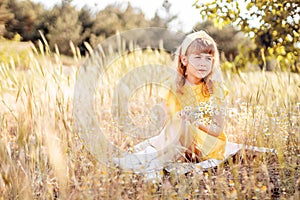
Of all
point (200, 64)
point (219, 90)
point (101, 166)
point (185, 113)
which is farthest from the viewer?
point (219, 90)

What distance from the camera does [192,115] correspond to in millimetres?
2174

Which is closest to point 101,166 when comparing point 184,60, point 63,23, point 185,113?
point 185,113

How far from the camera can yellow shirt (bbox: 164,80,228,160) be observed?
2.25 meters

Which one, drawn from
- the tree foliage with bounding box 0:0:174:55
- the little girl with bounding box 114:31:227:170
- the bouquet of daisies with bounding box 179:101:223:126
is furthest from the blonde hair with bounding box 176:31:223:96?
the tree foliage with bounding box 0:0:174:55

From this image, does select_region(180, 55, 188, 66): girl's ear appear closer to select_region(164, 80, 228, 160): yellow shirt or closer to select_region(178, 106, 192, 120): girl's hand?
select_region(164, 80, 228, 160): yellow shirt

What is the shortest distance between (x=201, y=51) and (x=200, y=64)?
8 centimetres

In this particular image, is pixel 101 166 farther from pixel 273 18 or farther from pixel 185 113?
pixel 273 18

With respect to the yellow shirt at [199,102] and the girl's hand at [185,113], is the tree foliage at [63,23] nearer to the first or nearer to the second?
the yellow shirt at [199,102]

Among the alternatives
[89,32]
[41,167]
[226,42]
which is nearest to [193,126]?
[41,167]

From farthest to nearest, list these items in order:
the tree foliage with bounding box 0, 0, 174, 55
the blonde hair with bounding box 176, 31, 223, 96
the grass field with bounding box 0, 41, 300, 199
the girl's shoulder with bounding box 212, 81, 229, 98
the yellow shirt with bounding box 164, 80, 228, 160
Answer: the tree foliage with bounding box 0, 0, 174, 55, the girl's shoulder with bounding box 212, 81, 229, 98, the blonde hair with bounding box 176, 31, 223, 96, the yellow shirt with bounding box 164, 80, 228, 160, the grass field with bounding box 0, 41, 300, 199

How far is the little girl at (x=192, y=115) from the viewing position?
2.13m

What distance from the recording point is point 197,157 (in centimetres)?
223

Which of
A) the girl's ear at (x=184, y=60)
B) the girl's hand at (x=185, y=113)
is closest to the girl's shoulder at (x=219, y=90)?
the girl's ear at (x=184, y=60)

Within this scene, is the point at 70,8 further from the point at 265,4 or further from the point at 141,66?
the point at 265,4
